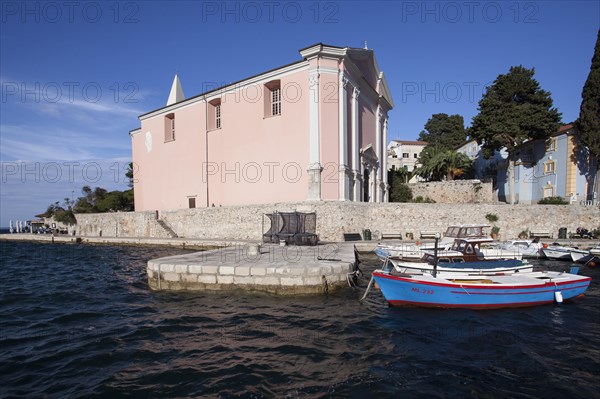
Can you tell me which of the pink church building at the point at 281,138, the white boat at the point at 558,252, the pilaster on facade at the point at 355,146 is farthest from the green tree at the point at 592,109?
the pilaster on facade at the point at 355,146

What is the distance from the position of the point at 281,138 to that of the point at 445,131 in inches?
1440

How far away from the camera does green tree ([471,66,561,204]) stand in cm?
2695

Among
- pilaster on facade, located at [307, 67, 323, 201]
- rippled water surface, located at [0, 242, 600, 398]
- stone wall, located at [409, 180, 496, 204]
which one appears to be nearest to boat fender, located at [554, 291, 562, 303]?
rippled water surface, located at [0, 242, 600, 398]

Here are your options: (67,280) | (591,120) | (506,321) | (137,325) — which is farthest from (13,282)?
(591,120)

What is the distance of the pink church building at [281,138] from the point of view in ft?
70.2

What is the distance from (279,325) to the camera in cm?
730

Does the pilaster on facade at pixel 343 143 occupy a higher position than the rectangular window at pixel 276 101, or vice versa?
the rectangular window at pixel 276 101

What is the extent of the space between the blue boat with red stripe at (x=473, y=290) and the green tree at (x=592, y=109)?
2053 centimetres

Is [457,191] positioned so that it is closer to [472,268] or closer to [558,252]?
[558,252]

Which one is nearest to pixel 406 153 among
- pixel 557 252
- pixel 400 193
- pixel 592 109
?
pixel 400 193

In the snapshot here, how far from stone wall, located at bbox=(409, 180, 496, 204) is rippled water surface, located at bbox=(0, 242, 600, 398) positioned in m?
21.4

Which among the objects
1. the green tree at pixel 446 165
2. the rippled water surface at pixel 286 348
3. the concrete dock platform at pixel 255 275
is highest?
the green tree at pixel 446 165

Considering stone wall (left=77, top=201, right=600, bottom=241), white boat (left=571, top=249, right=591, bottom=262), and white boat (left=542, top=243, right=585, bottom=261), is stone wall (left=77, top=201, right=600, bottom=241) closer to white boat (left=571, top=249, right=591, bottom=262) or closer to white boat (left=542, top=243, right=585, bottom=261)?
white boat (left=542, top=243, right=585, bottom=261)

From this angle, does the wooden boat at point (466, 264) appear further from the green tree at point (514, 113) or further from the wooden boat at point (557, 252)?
the green tree at point (514, 113)
